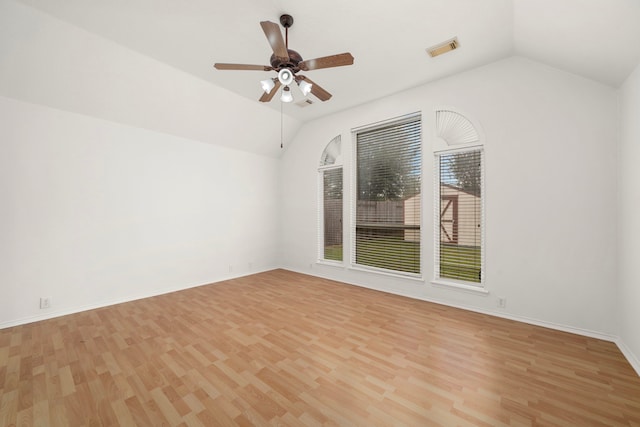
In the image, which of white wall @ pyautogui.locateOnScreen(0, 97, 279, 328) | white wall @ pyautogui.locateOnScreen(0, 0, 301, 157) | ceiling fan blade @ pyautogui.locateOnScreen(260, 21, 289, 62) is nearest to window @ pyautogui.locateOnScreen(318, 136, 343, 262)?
white wall @ pyautogui.locateOnScreen(0, 0, 301, 157)

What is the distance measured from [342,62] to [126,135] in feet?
12.2

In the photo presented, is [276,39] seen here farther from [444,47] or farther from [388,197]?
[388,197]

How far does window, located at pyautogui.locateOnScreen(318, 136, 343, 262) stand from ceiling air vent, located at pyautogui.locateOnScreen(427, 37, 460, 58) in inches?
91.7

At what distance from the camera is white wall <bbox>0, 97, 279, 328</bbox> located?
3.08 metres

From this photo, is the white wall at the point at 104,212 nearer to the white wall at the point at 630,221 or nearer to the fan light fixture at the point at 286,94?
the fan light fixture at the point at 286,94

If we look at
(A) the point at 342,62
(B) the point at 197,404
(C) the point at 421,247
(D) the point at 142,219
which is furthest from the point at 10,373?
(C) the point at 421,247

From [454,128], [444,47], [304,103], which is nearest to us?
[444,47]

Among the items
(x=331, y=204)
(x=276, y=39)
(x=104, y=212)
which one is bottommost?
(x=104, y=212)

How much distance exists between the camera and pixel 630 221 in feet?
7.81

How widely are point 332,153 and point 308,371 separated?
13.5 feet

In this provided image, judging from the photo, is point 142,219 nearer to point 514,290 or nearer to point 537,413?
point 537,413

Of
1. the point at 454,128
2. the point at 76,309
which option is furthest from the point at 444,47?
the point at 76,309

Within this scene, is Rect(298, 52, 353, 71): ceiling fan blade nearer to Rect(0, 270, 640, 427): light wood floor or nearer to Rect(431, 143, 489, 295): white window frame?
Rect(431, 143, 489, 295): white window frame

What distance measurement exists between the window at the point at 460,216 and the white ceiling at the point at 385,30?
1.30m
